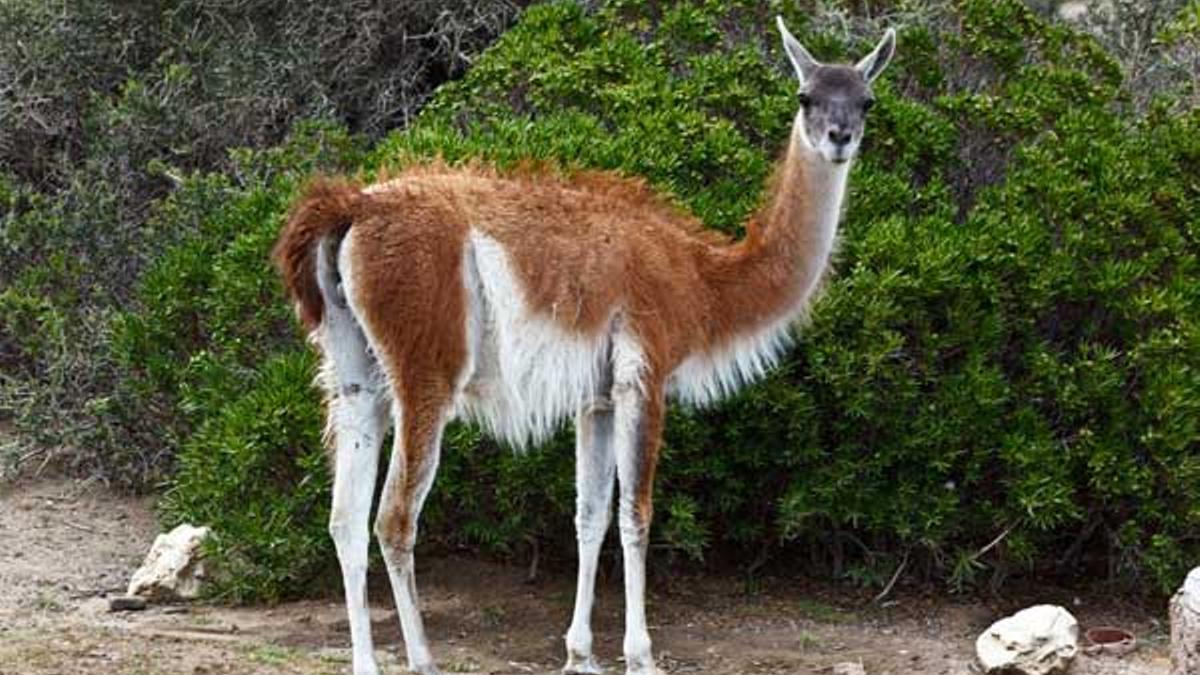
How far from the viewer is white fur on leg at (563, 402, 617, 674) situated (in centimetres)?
737

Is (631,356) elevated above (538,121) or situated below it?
below

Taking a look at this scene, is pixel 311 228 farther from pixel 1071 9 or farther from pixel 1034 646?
pixel 1071 9

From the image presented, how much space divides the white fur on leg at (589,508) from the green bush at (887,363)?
29.2 inches

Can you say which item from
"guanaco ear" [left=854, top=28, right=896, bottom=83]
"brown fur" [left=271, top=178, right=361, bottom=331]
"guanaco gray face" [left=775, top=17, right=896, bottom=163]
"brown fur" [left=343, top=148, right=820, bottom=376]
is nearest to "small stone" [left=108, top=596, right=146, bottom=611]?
"brown fur" [left=271, top=178, right=361, bottom=331]

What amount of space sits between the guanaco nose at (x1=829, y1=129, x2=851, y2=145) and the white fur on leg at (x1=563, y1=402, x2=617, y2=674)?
131cm

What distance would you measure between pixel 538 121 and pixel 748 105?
0.98 metres

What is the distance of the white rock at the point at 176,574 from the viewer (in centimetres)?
854

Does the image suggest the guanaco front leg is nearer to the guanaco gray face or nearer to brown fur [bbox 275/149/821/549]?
brown fur [bbox 275/149/821/549]

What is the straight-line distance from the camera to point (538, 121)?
903cm

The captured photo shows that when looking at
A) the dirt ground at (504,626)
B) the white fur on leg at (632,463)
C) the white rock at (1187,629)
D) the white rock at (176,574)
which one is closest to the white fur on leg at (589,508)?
the white fur on leg at (632,463)

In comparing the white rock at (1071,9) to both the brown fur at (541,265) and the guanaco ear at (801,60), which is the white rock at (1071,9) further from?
the brown fur at (541,265)

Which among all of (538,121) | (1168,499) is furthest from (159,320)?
(1168,499)

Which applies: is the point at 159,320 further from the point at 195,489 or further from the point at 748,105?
the point at 748,105

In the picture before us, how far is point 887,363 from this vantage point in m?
8.12
